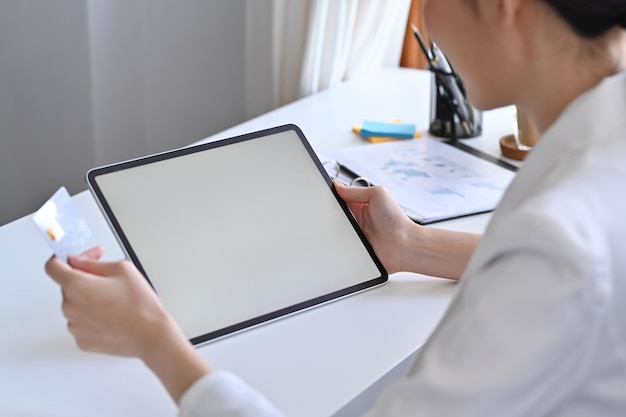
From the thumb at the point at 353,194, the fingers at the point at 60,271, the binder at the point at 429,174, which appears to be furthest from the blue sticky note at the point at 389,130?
the fingers at the point at 60,271

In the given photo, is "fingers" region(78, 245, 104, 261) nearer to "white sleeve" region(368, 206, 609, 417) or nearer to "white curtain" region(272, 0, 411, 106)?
"white sleeve" region(368, 206, 609, 417)

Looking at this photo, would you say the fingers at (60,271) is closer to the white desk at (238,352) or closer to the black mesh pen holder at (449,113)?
the white desk at (238,352)

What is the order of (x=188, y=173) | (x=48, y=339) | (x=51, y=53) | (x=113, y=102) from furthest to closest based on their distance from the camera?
(x=113, y=102)
(x=51, y=53)
(x=188, y=173)
(x=48, y=339)

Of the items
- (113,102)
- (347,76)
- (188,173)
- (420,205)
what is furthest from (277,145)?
(113,102)

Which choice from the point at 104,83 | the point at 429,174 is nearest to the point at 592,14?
the point at 429,174

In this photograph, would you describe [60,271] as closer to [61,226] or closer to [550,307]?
[61,226]

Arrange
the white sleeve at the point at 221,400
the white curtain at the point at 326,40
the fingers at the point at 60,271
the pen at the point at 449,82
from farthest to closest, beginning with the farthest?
the white curtain at the point at 326,40
the pen at the point at 449,82
the fingers at the point at 60,271
the white sleeve at the point at 221,400

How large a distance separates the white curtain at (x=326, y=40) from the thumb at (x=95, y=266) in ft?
4.25

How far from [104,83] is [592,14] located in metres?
1.67

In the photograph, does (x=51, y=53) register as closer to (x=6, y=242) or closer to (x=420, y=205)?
(x=6, y=242)

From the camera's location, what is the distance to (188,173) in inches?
42.0

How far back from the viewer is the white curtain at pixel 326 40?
6.77 feet

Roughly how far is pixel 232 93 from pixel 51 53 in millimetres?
533

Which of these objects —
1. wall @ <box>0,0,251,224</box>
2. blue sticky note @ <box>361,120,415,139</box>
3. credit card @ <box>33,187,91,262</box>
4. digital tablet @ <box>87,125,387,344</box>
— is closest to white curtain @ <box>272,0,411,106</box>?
wall @ <box>0,0,251,224</box>
